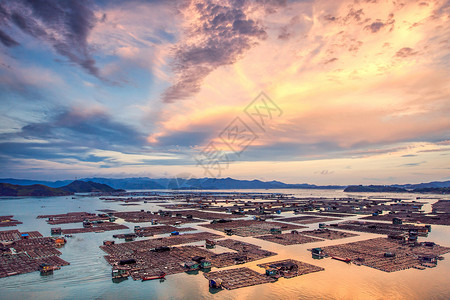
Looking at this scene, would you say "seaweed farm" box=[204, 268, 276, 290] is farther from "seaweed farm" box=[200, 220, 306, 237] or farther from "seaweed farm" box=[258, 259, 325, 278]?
"seaweed farm" box=[200, 220, 306, 237]

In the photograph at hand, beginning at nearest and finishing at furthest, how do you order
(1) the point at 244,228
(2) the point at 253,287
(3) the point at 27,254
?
(2) the point at 253,287 < (3) the point at 27,254 < (1) the point at 244,228

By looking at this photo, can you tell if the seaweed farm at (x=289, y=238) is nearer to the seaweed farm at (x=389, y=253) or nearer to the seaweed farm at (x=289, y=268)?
the seaweed farm at (x=389, y=253)

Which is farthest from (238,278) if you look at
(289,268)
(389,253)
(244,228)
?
(244,228)

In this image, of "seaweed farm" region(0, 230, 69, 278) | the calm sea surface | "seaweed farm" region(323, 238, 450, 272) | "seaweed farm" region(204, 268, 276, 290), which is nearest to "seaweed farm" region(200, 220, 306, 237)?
"seaweed farm" region(323, 238, 450, 272)

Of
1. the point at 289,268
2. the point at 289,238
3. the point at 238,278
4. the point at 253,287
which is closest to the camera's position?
the point at 253,287

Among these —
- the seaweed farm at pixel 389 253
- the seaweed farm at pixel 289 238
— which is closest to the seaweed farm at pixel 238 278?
the seaweed farm at pixel 389 253

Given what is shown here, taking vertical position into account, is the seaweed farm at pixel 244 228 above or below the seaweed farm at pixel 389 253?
above

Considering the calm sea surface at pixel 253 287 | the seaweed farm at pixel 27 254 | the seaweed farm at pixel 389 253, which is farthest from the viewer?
the seaweed farm at pixel 389 253

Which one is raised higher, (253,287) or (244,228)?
(244,228)

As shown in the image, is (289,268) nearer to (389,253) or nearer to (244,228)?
(389,253)

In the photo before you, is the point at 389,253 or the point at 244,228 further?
the point at 244,228

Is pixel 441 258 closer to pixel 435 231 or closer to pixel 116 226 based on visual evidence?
pixel 435 231

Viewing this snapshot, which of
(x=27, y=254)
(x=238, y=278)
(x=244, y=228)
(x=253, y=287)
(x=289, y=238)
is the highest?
(x=244, y=228)
